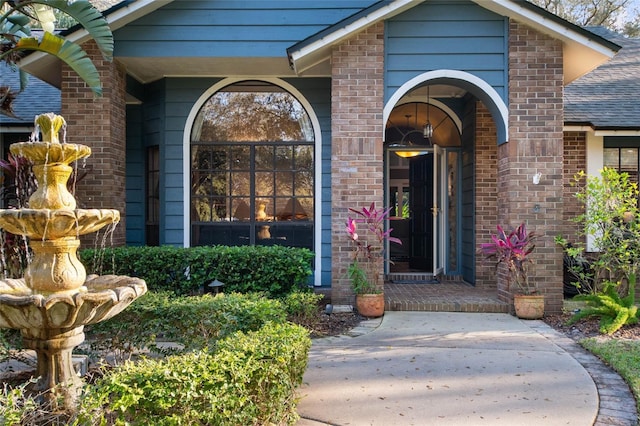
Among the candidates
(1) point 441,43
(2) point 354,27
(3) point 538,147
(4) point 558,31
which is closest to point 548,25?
(4) point 558,31

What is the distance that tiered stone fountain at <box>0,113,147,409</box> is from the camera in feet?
10.5

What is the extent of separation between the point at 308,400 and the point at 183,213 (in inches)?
209

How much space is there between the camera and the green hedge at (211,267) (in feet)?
21.4

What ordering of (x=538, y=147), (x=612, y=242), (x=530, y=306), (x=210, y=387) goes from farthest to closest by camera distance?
(x=538, y=147) → (x=612, y=242) → (x=530, y=306) → (x=210, y=387)

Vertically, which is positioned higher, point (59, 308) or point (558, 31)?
point (558, 31)

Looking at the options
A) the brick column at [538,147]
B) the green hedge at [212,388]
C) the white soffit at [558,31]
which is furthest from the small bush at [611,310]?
the green hedge at [212,388]

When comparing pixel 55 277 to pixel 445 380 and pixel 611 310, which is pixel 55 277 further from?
pixel 611 310

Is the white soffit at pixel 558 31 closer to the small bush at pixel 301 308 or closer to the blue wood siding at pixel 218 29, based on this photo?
the blue wood siding at pixel 218 29

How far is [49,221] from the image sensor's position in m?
3.25

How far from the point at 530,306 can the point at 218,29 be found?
5.96 m

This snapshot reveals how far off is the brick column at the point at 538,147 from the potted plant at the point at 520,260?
9.2 inches

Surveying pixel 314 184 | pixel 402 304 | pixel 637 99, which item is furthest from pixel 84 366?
pixel 637 99

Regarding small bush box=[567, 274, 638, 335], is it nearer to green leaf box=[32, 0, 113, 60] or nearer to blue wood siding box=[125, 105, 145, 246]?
green leaf box=[32, 0, 113, 60]

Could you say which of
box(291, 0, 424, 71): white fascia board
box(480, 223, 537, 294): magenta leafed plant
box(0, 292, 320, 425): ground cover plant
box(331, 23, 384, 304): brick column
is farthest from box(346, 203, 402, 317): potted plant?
box(0, 292, 320, 425): ground cover plant
